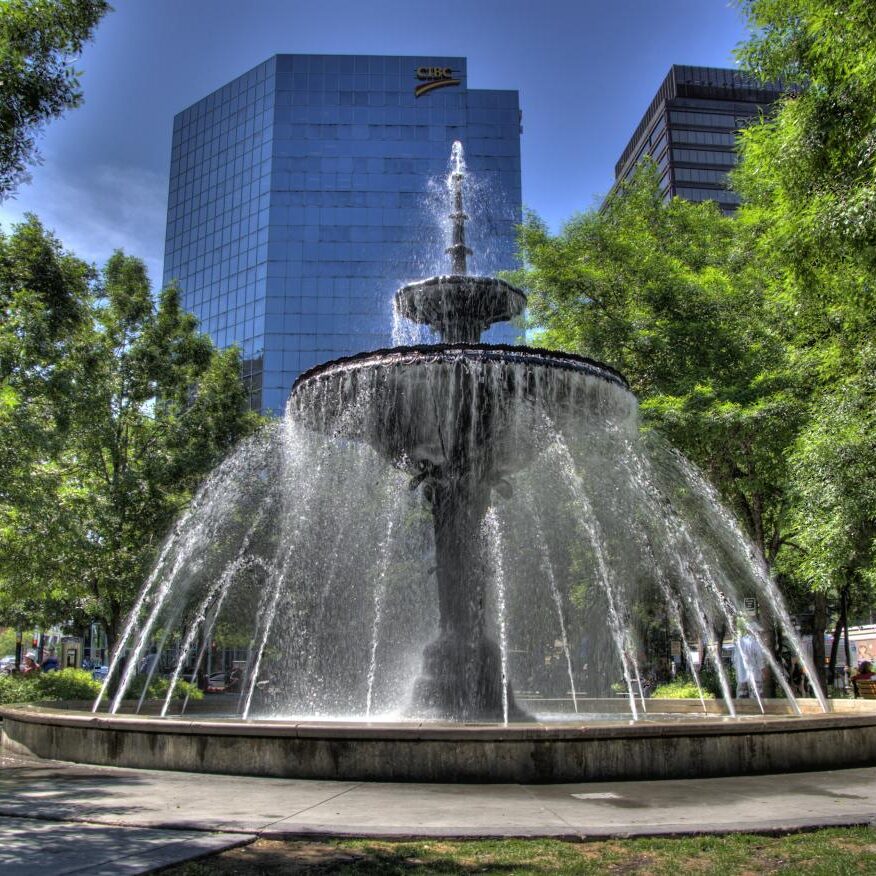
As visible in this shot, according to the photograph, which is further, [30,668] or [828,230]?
[30,668]

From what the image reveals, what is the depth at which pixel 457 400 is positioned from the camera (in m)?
10.6

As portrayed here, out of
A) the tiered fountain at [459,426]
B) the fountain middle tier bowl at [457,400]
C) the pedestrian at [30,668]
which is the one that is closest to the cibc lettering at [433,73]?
the pedestrian at [30,668]

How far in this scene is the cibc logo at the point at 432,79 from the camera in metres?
72.8

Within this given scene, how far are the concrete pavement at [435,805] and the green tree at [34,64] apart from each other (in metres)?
7.36

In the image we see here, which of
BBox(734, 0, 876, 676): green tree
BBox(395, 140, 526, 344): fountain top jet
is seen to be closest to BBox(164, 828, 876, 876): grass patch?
BBox(734, 0, 876, 676): green tree

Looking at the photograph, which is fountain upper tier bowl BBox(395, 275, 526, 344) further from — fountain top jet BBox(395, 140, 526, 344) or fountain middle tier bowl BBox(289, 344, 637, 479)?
fountain middle tier bowl BBox(289, 344, 637, 479)

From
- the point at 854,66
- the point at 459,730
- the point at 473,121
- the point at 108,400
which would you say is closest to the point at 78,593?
the point at 108,400

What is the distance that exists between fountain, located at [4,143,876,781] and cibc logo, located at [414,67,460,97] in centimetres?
5678

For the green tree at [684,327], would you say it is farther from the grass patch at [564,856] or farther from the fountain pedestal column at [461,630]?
the grass patch at [564,856]

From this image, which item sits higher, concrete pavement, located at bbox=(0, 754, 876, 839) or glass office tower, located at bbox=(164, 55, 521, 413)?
glass office tower, located at bbox=(164, 55, 521, 413)

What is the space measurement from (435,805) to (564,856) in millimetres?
1679

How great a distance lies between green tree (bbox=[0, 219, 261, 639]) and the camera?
1502 centimetres

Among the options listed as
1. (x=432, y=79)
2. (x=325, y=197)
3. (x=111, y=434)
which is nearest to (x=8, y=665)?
(x=111, y=434)

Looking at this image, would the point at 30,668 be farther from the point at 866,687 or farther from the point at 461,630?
the point at 866,687
